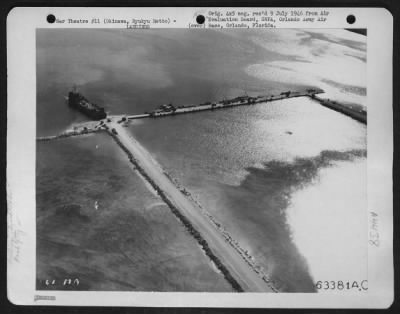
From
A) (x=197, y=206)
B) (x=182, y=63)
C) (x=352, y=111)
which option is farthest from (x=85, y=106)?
(x=352, y=111)

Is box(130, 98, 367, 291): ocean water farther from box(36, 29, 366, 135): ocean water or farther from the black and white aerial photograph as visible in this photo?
box(36, 29, 366, 135): ocean water

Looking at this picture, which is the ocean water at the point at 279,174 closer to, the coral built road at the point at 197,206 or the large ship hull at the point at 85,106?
the coral built road at the point at 197,206

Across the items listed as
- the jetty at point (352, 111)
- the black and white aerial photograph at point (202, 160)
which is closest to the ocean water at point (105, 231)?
the black and white aerial photograph at point (202, 160)

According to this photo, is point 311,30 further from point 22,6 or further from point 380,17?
point 22,6

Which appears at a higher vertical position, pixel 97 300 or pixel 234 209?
pixel 234 209

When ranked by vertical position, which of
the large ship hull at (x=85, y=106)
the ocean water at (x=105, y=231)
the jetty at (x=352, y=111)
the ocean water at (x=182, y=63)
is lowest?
the ocean water at (x=105, y=231)

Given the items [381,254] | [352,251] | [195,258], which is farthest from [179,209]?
[381,254]
